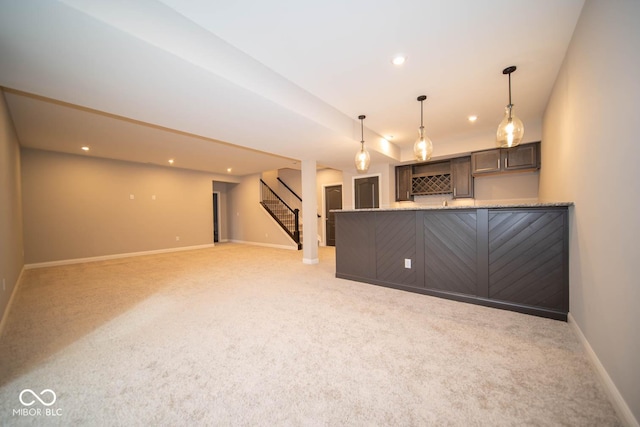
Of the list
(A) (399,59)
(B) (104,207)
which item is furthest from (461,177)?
(B) (104,207)

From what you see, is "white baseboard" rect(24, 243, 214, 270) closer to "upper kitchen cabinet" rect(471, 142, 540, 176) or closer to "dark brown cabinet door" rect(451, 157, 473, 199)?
"dark brown cabinet door" rect(451, 157, 473, 199)

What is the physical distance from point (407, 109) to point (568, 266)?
295 cm

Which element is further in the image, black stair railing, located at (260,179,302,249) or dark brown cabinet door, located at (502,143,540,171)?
black stair railing, located at (260,179,302,249)

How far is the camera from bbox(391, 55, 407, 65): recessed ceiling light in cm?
259

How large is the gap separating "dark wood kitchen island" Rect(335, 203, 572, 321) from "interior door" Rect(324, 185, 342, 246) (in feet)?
13.4

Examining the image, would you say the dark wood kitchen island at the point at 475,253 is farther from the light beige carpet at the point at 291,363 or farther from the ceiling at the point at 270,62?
the ceiling at the point at 270,62

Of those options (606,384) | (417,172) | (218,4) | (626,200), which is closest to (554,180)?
(626,200)

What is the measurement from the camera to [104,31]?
164 cm

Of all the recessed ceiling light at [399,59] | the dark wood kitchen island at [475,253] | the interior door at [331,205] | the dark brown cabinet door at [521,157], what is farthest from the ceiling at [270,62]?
the interior door at [331,205]

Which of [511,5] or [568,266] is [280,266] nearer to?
[568,266]

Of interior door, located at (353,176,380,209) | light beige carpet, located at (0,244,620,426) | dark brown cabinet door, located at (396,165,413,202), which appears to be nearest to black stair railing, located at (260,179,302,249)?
interior door, located at (353,176,380,209)

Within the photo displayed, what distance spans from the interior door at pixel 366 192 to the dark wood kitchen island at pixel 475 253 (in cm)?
273

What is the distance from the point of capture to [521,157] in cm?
466

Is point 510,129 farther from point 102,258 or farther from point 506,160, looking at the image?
point 102,258
